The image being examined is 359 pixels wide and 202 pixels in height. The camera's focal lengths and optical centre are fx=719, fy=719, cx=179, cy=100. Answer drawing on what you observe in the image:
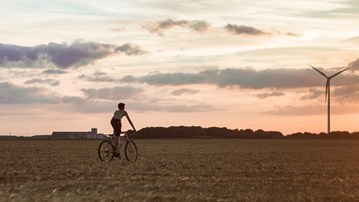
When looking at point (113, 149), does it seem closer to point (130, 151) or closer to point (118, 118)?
point (130, 151)

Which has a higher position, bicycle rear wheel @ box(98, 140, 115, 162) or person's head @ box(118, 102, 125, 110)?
person's head @ box(118, 102, 125, 110)

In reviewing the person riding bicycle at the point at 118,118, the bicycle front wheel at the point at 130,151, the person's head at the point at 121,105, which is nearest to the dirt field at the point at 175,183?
the person riding bicycle at the point at 118,118

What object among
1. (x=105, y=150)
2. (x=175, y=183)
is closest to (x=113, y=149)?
(x=105, y=150)

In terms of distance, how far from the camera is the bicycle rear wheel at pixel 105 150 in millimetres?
30400

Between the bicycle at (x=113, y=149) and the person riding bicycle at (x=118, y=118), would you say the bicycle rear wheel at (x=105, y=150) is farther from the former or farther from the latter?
the person riding bicycle at (x=118, y=118)

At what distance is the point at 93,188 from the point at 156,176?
14.4 feet

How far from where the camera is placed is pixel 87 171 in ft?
80.0

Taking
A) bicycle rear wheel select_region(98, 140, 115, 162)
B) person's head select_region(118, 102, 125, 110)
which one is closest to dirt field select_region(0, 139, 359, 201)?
bicycle rear wheel select_region(98, 140, 115, 162)

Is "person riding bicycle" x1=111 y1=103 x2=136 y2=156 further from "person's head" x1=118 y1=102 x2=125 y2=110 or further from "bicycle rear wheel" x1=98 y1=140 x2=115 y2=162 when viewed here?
"bicycle rear wheel" x1=98 y1=140 x2=115 y2=162

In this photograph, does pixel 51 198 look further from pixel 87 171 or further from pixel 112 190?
pixel 87 171

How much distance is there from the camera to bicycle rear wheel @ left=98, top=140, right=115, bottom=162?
99.7 feet

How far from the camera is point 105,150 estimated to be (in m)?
30.5

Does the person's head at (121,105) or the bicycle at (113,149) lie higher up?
the person's head at (121,105)

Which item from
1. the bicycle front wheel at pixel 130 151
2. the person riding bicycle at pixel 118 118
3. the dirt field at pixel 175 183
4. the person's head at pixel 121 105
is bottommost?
the dirt field at pixel 175 183
